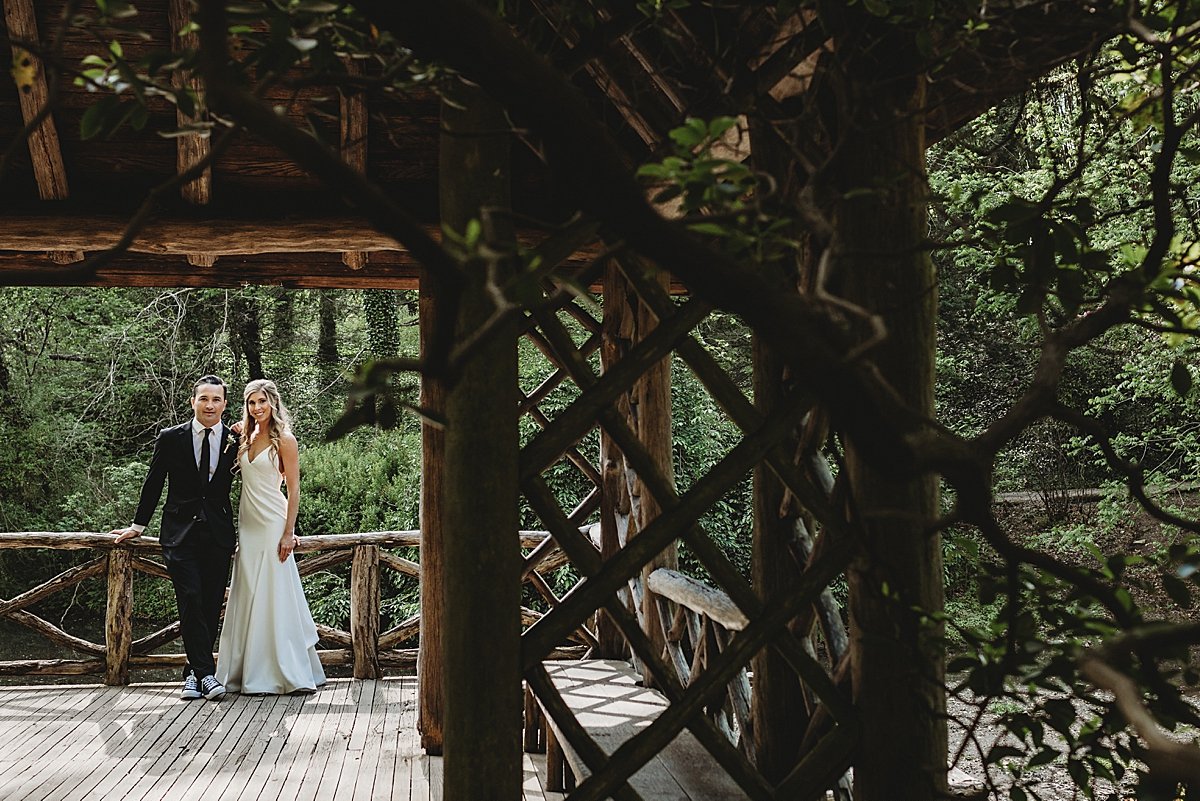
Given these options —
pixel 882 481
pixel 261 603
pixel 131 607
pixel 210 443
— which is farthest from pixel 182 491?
pixel 882 481

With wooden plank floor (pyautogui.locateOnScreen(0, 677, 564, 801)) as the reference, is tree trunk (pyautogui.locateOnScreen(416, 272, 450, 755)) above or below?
above

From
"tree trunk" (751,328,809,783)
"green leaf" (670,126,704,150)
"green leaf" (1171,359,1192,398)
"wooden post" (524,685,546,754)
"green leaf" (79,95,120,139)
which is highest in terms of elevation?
"green leaf" (79,95,120,139)

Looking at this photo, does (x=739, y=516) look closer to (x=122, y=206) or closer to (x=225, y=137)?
(x=122, y=206)

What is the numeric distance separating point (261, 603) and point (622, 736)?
4.10 m

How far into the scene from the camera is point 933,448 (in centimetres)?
100

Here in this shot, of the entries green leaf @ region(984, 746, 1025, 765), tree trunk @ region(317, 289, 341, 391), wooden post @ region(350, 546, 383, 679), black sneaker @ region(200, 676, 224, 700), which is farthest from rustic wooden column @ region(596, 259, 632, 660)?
tree trunk @ region(317, 289, 341, 391)

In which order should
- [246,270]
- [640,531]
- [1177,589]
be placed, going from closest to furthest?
[1177,589] < [640,531] < [246,270]

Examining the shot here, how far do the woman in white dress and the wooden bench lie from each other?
2203 mm

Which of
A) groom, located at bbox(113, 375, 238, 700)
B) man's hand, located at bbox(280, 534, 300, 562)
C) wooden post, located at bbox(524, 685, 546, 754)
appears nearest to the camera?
wooden post, located at bbox(524, 685, 546, 754)

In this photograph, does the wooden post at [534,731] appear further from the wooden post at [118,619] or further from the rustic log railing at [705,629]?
the wooden post at [118,619]

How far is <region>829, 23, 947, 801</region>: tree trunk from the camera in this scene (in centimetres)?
239

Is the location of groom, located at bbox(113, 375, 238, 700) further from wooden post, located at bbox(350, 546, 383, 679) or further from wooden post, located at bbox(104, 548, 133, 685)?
wooden post, located at bbox(350, 546, 383, 679)

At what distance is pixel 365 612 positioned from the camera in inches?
299

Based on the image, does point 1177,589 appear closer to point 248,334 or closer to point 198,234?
point 198,234
